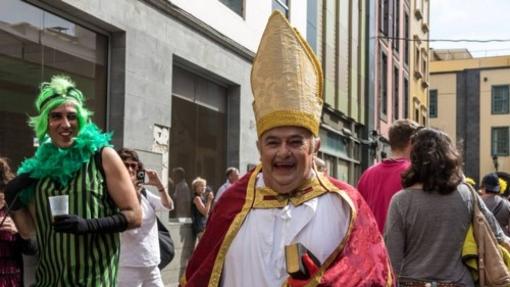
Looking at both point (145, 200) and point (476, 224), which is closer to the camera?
point (476, 224)

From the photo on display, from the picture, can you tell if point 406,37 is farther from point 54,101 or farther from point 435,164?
point 54,101

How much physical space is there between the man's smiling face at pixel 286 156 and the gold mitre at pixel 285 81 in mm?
39

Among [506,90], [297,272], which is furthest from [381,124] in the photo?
[297,272]

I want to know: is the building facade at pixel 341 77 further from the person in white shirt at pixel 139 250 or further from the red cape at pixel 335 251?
the red cape at pixel 335 251

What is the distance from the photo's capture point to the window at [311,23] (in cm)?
1811

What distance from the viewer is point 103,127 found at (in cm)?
938

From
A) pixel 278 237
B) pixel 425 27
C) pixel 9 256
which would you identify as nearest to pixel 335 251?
pixel 278 237

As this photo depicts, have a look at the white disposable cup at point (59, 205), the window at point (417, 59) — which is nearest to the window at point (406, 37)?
the window at point (417, 59)

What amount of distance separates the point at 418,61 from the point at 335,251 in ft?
114

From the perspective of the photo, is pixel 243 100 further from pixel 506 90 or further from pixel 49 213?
pixel 506 90

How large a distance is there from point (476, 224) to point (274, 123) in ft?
6.01

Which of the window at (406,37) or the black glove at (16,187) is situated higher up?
the window at (406,37)

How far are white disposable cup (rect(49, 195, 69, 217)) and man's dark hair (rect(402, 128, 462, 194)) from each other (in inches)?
Result: 81.0

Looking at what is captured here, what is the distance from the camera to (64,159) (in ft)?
13.0
